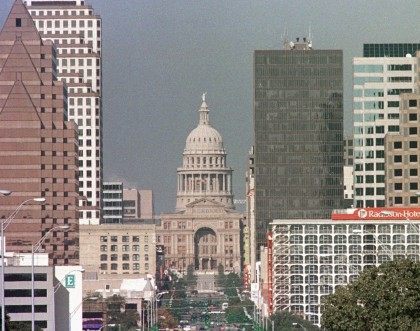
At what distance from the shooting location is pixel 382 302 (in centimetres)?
16125

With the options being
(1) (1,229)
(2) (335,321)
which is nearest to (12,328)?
(2) (335,321)

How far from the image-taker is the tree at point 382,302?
159250 millimetres

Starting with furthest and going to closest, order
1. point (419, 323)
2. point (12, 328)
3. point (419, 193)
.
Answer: point (12, 328)
point (419, 323)
point (419, 193)

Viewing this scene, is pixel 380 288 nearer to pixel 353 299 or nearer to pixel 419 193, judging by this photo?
pixel 353 299

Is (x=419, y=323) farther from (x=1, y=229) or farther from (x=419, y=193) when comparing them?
(x=1, y=229)

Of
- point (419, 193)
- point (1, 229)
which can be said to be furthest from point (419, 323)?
point (1, 229)

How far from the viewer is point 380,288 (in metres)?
162

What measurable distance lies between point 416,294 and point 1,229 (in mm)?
31929

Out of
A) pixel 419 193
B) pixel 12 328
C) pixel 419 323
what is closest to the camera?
pixel 419 193

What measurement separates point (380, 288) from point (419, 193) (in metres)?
24.2

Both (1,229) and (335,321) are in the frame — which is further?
(335,321)

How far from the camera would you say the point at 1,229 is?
140875 mm

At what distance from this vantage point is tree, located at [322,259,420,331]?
159m

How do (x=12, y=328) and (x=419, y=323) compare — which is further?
(x=12, y=328)
